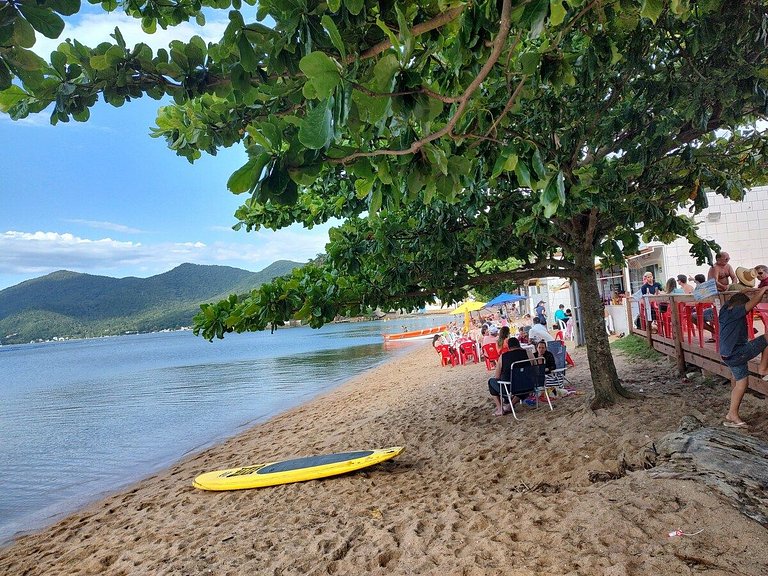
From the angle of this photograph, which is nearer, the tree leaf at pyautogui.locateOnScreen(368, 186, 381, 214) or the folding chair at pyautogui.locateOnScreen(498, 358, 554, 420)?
the tree leaf at pyautogui.locateOnScreen(368, 186, 381, 214)

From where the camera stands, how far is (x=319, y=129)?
1.67 metres

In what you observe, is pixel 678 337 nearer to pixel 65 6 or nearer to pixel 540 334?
pixel 540 334

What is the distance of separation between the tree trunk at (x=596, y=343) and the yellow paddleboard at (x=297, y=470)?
118 inches

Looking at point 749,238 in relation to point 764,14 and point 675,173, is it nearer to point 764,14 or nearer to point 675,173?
point 675,173

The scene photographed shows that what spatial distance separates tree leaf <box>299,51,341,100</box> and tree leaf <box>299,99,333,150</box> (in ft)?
0.15

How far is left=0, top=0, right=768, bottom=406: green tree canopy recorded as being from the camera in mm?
1912

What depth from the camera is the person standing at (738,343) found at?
486 centimetres

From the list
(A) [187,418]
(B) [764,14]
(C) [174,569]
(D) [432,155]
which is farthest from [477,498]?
(A) [187,418]

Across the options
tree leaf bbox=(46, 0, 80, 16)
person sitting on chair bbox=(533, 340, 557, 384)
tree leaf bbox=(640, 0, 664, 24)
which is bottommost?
person sitting on chair bbox=(533, 340, 557, 384)

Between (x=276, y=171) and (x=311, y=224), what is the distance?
6.54m

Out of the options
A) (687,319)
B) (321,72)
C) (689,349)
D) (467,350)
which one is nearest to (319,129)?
(321,72)

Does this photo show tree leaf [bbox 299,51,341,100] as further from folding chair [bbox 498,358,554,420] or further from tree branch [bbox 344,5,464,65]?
folding chair [bbox 498,358,554,420]

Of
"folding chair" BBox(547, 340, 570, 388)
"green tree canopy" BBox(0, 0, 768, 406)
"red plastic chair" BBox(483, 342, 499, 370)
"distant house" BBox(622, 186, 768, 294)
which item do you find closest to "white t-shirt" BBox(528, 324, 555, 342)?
"folding chair" BBox(547, 340, 570, 388)

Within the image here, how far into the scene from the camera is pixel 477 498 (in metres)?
4.71
